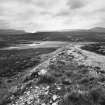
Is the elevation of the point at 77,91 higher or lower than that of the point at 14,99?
higher

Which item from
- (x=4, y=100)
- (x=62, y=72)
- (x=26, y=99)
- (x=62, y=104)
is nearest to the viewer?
(x=62, y=104)

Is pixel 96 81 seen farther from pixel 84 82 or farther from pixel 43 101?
pixel 43 101

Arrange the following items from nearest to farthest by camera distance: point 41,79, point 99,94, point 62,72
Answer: point 99,94, point 41,79, point 62,72

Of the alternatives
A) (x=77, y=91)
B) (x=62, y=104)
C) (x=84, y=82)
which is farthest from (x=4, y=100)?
(x=84, y=82)

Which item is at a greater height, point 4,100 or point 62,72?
point 62,72

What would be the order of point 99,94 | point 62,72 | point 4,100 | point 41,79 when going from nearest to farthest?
point 99,94, point 4,100, point 41,79, point 62,72

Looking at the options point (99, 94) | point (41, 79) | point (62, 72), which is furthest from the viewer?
point (62, 72)

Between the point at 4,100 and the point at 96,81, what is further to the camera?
the point at 96,81

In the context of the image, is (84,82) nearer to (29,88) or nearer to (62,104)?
(62,104)

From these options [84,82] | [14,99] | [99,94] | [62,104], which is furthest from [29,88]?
[99,94]
